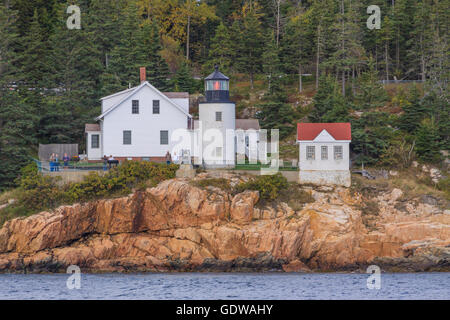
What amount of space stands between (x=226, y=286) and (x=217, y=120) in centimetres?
1574

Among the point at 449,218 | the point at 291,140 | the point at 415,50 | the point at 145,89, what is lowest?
the point at 449,218

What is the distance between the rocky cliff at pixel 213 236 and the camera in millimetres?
47656

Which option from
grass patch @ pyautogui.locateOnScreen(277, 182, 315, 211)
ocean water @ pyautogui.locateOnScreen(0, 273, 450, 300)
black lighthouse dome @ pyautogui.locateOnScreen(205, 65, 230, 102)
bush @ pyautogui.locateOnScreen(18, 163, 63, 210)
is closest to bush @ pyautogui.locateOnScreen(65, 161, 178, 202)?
bush @ pyautogui.locateOnScreen(18, 163, 63, 210)

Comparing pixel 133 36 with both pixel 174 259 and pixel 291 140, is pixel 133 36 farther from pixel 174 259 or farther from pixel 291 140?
pixel 174 259

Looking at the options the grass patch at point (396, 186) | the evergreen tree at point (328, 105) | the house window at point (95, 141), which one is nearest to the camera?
the grass patch at point (396, 186)

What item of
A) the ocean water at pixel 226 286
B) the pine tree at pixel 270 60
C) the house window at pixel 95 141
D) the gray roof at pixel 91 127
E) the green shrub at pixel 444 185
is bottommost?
the ocean water at pixel 226 286

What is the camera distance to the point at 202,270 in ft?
156

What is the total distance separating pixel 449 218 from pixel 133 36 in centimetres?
3463

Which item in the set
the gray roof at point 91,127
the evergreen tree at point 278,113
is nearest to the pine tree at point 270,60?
the evergreen tree at point 278,113

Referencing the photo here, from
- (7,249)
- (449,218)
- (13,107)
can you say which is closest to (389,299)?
(449,218)

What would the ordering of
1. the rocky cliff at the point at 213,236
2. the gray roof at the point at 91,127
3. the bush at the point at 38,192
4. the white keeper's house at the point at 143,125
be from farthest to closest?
the gray roof at the point at 91,127 < the white keeper's house at the point at 143,125 < the bush at the point at 38,192 < the rocky cliff at the point at 213,236

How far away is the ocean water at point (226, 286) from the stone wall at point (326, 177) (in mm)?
7801

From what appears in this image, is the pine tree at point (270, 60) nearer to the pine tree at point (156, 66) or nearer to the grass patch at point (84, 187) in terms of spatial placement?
the pine tree at point (156, 66)

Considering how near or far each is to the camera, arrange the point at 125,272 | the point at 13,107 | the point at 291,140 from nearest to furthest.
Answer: the point at 125,272 < the point at 13,107 < the point at 291,140
